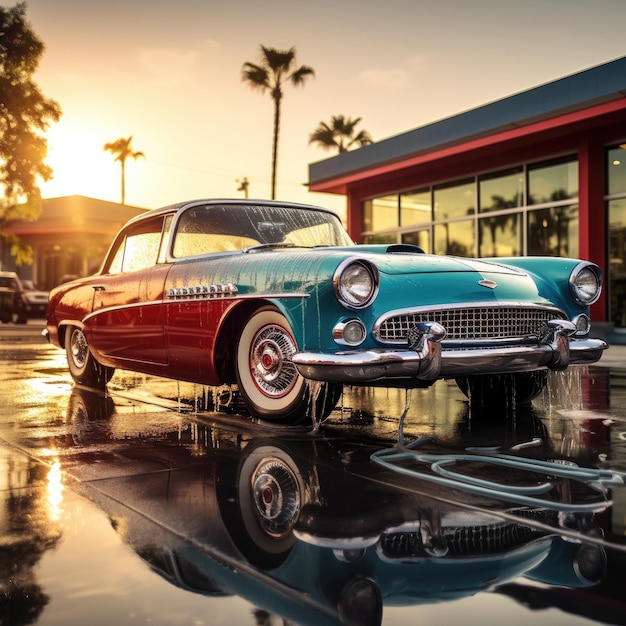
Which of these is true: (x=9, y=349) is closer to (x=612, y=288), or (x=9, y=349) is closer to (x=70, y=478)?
(x=70, y=478)

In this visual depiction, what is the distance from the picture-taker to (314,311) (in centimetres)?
441

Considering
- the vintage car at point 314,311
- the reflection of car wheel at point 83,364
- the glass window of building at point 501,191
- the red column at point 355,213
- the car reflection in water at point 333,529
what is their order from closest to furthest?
the car reflection in water at point 333,529
the vintage car at point 314,311
the reflection of car wheel at point 83,364
the glass window of building at point 501,191
the red column at point 355,213

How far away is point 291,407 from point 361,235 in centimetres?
1722

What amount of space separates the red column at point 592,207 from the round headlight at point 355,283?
36.7 ft

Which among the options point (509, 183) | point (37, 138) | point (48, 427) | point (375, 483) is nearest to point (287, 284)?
point (375, 483)

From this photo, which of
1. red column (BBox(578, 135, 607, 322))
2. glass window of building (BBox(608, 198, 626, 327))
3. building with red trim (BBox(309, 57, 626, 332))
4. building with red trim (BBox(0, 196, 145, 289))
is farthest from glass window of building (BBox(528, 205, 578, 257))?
building with red trim (BBox(0, 196, 145, 289))

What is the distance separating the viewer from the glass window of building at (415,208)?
63.4 feet

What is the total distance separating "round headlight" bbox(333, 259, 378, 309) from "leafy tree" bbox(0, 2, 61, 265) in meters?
28.3

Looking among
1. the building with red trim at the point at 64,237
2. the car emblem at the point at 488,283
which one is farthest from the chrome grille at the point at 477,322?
the building with red trim at the point at 64,237

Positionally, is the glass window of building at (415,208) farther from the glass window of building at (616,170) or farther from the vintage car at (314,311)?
the vintage car at (314,311)

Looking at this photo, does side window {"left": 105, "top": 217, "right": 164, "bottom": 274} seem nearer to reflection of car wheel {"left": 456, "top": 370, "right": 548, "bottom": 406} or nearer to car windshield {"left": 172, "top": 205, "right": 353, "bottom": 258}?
car windshield {"left": 172, "top": 205, "right": 353, "bottom": 258}

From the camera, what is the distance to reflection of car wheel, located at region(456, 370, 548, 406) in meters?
6.02

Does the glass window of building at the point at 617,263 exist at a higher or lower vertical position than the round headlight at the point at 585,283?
higher

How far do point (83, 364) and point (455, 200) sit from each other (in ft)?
41.5
